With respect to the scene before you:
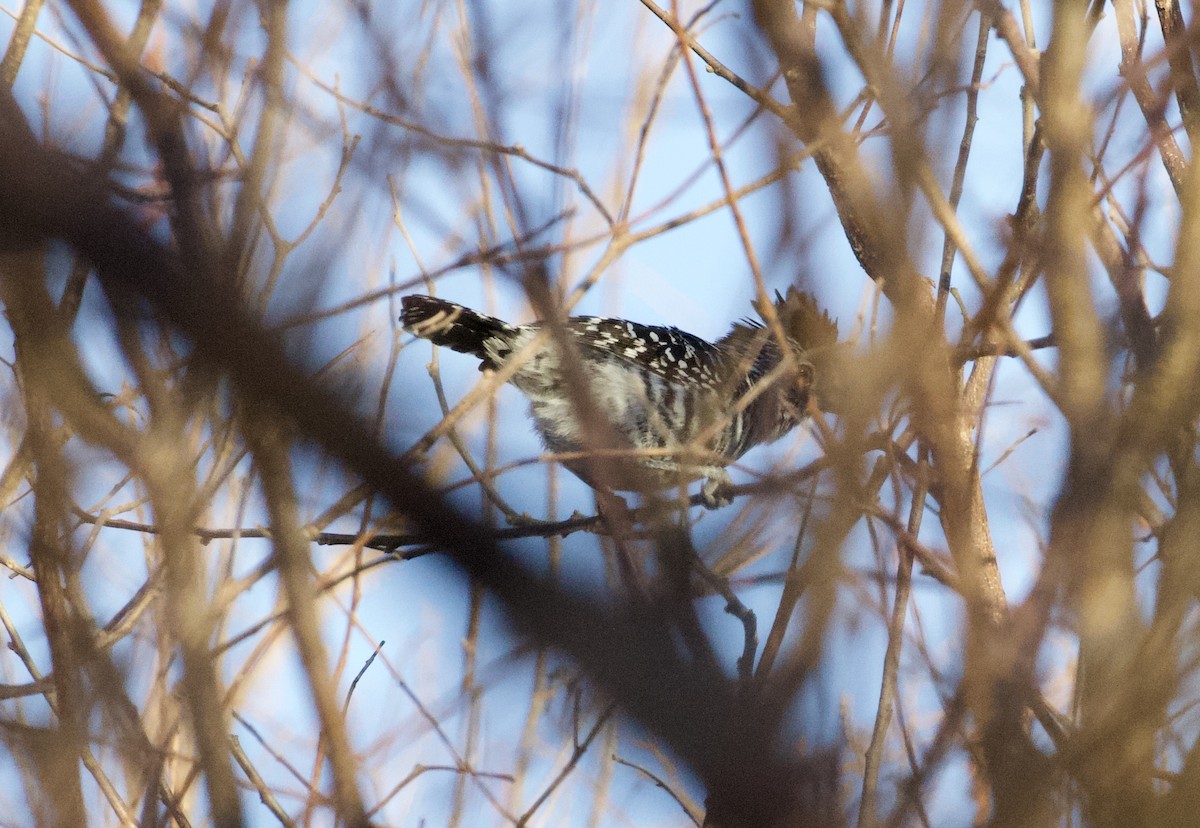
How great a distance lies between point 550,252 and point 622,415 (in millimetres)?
3975

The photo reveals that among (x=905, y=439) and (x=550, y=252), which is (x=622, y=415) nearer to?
(x=905, y=439)

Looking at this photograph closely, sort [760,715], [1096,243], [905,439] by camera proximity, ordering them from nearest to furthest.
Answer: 1. [760,715]
2. [905,439]
3. [1096,243]

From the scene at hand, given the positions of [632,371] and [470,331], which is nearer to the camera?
[470,331]

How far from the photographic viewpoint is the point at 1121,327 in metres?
1.62

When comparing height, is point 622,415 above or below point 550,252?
above

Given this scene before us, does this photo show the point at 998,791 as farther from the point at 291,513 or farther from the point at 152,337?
the point at 152,337

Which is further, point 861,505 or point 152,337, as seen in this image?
point 861,505

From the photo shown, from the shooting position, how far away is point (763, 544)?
6.56 ft

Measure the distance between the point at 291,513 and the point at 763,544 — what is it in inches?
39.6

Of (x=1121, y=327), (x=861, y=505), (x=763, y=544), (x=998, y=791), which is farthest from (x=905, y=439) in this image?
(x=998, y=791)

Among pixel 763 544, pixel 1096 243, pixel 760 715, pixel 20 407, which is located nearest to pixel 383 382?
pixel 760 715

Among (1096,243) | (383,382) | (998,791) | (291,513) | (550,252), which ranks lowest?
(998,791)

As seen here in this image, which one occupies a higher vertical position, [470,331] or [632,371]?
[632,371]

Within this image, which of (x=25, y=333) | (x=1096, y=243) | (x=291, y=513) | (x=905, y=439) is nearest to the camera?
(x=291, y=513)
